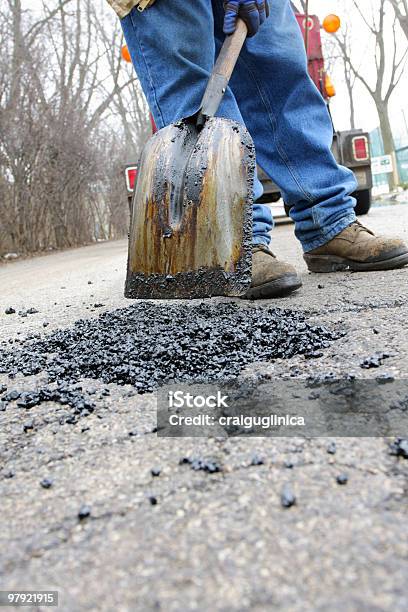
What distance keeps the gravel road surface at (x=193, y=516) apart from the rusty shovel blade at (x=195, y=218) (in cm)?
53

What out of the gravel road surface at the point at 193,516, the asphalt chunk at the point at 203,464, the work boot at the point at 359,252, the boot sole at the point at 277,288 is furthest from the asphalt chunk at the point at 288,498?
the work boot at the point at 359,252

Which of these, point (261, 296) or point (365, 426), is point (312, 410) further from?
point (261, 296)

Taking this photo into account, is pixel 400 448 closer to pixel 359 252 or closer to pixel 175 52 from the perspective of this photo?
pixel 359 252

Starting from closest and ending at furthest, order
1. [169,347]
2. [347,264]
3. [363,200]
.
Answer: [169,347], [347,264], [363,200]

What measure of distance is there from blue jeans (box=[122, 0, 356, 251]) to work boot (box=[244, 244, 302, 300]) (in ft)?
0.69

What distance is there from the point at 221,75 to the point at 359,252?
2.97 ft

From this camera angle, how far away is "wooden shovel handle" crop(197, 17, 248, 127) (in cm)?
183

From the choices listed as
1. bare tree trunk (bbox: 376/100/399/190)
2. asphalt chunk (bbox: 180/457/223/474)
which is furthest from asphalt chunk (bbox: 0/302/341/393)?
bare tree trunk (bbox: 376/100/399/190)

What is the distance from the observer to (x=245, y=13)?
1979 millimetres

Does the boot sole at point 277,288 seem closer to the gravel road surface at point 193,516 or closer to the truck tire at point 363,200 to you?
the gravel road surface at point 193,516

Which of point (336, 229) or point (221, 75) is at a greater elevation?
point (221, 75)

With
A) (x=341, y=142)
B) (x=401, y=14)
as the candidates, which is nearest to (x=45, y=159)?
(x=341, y=142)

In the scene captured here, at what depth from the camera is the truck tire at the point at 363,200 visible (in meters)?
6.61

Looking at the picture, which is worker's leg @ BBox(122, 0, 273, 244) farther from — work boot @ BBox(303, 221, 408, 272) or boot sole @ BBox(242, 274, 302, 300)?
work boot @ BBox(303, 221, 408, 272)
